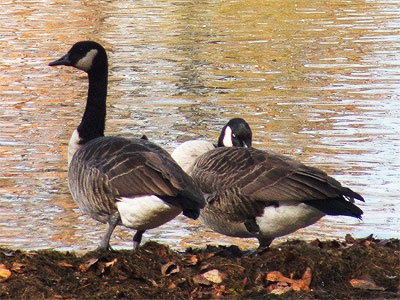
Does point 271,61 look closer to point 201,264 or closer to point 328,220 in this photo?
point 328,220

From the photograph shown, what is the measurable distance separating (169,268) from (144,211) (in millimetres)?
680

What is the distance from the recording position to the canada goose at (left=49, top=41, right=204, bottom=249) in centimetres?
729

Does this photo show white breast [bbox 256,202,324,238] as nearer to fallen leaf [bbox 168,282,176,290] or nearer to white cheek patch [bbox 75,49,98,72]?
fallen leaf [bbox 168,282,176,290]

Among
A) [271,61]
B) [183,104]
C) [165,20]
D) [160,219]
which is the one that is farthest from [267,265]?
[165,20]

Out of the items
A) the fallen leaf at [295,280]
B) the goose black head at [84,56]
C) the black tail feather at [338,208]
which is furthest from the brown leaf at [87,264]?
the goose black head at [84,56]

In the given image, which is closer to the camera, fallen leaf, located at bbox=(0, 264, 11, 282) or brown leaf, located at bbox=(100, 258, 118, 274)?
fallen leaf, located at bbox=(0, 264, 11, 282)

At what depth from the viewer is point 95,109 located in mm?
9141

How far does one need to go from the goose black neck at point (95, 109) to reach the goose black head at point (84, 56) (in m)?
0.12

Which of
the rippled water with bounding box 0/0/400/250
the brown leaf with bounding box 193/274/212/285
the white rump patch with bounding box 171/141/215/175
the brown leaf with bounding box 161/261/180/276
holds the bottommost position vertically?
the rippled water with bounding box 0/0/400/250

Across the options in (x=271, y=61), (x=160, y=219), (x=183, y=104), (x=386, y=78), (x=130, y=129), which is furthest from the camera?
(x=271, y=61)

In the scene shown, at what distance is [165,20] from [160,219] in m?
21.3

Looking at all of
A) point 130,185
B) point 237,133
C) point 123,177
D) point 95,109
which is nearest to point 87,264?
point 130,185

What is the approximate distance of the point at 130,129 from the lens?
49.4ft

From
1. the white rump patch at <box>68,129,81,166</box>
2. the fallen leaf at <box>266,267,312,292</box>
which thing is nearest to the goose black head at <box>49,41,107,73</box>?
the white rump patch at <box>68,129,81,166</box>
